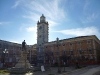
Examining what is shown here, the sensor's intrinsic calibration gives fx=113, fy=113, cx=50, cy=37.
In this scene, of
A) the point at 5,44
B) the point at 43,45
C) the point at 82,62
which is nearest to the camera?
the point at 82,62

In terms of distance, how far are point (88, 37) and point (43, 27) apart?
25.2 meters

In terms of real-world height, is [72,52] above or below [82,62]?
above

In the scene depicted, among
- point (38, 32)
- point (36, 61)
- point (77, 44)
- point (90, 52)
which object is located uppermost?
point (38, 32)

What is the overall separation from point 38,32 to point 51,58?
676 inches

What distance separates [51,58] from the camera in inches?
2036

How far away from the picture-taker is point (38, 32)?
61500mm

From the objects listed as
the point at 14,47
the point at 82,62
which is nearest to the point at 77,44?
the point at 82,62

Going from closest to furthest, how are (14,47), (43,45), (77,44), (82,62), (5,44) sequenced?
(82,62), (77,44), (5,44), (14,47), (43,45)

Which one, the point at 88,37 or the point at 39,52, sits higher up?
the point at 88,37

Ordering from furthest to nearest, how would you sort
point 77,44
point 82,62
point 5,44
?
point 5,44 → point 77,44 → point 82,62

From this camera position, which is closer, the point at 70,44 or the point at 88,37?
the point at 88,37

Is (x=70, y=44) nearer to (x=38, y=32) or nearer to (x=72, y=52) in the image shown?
(x=72, y=52)

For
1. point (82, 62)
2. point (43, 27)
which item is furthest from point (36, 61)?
point (82, 62)

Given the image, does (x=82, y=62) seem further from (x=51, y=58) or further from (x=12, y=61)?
(x=12, y=61)
